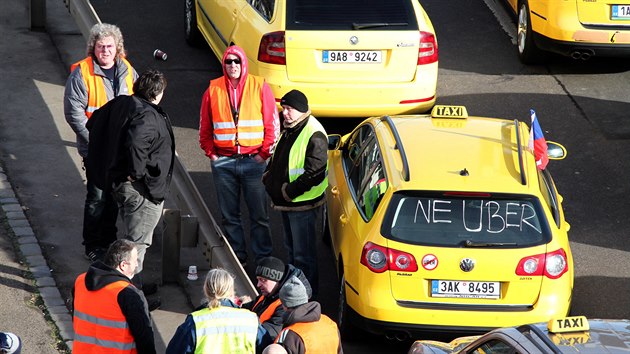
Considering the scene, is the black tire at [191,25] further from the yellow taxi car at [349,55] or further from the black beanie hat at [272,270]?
the black beanie hat at [272,270]

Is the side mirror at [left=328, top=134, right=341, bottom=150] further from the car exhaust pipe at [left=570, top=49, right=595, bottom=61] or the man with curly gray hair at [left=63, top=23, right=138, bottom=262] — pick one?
the car exhaust pipe at [left=570, top=49, right=595, bottom=61]

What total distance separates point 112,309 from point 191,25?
865 centimetres

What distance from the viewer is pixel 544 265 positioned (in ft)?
33.8

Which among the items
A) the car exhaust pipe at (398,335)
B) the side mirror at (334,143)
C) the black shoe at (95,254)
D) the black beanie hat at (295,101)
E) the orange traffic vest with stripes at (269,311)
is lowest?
the black shoe at (95,254)

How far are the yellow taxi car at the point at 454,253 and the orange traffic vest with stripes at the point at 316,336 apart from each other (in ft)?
6.12

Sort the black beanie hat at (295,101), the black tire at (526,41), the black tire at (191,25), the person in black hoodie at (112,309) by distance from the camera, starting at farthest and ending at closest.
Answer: the black tire at (191,25)
the black tire at (526,41)
the black beanie hat at (295,101)
the person in black hoodie at (112,309)

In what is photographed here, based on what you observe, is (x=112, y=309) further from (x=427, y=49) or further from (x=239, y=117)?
(x=427, y=49)

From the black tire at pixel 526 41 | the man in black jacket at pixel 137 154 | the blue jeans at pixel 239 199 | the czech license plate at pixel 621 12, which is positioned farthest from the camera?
the black tire at pixel 526 41

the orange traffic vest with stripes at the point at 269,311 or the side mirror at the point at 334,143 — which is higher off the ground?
the orange traffic vest with stripes at the point at 269,311

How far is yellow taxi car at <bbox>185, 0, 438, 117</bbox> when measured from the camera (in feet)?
45.6

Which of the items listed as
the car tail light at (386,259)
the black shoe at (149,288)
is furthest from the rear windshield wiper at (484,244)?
the black shoe at (149,288)

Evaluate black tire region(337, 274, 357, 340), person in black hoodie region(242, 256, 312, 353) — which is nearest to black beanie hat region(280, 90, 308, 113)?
black tire region(337, 274, 357, 340)

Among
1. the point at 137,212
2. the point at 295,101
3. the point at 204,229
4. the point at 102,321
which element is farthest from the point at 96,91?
the point at 102,321

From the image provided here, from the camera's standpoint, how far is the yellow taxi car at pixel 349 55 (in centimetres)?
1389
